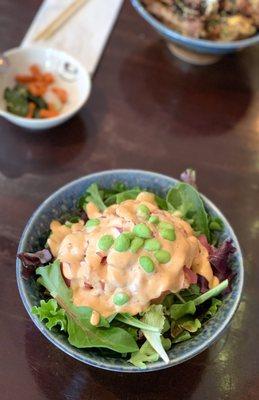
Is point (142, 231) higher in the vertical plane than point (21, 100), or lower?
higher

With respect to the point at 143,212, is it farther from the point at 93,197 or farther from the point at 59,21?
the point at 59,21

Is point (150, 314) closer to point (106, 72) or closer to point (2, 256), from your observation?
point (2, 256)

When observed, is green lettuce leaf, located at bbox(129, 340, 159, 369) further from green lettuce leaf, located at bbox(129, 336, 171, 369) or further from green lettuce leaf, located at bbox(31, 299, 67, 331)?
green lettuce leaf, located at bbox(31, 299, 67, 331)

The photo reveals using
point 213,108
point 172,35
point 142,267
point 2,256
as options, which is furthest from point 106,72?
point 142,267

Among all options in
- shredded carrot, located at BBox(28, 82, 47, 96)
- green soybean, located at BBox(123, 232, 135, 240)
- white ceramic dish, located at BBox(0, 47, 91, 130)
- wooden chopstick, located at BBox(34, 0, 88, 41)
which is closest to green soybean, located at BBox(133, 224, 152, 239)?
green soybean, located at BBox(123, 232, 135, 240)

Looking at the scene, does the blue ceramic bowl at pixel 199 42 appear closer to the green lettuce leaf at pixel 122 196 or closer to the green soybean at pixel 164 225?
the green lettuce leaf at pixel 122 196

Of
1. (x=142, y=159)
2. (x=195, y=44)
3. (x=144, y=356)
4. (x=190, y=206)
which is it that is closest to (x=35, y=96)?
(x=142, y=159)
